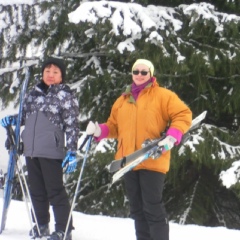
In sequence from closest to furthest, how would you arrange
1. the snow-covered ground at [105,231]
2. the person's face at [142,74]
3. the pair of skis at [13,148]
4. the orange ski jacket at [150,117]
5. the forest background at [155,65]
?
the orange ski jacket at [150,117]
the person's face at [142,74]
the pair of skis at [13,148]
the snow-covered ground at [105,231]
the forest background at [155,65]

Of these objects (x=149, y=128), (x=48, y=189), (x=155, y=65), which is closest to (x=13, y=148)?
(x=48, y=189)

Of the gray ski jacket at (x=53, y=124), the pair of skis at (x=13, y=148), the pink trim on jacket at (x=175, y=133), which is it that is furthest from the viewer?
the pair of skis at (x=13, y=148)

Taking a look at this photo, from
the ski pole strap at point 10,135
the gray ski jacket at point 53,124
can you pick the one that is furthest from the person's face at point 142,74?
the ski pole strap at point 10,135

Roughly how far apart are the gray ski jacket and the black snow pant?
0.09 metres

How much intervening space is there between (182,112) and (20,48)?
15.0ft

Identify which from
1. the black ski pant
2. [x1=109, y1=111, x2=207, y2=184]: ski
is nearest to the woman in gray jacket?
[x1=109, y1=111, x2=207, y2=184]: ski

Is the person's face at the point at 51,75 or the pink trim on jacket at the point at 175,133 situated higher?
the person's face at the point at 51,75

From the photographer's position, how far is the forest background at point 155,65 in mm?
6664

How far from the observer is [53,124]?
4.44m

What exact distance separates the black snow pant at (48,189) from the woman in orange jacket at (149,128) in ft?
1.98

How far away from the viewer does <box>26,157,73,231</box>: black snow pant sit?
4.47 metres

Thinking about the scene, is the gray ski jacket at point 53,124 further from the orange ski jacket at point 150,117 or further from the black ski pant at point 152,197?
the black ski pant at point 152,197

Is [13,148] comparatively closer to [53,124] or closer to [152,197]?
[53,124]

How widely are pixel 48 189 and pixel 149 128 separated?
104 centimetres
